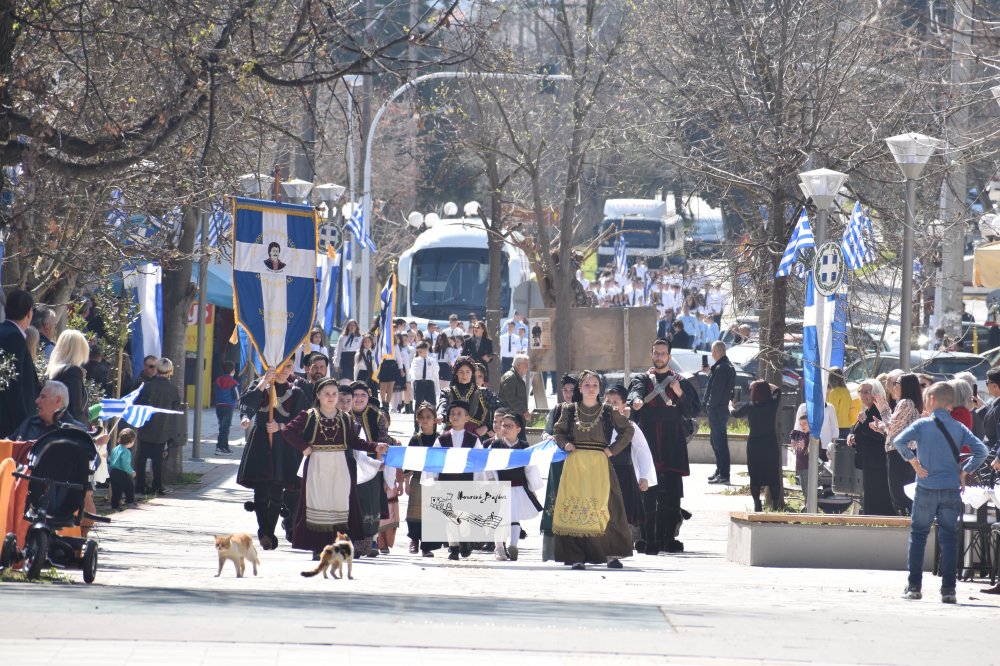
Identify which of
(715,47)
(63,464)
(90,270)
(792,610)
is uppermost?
(715,47)

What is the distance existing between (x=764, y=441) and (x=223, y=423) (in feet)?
32.9

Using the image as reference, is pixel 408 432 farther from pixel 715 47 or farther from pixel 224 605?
pixel 224 605

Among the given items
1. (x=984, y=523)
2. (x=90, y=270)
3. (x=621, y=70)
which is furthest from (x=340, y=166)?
(x=984, y=523)

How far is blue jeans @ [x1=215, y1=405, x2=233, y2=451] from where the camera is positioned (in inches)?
960

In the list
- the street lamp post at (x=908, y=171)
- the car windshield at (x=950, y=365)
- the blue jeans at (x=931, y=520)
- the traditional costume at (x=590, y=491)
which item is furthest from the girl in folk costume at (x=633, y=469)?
the car windshield at (x=950, y=365)

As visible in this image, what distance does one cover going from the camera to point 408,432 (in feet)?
92.1

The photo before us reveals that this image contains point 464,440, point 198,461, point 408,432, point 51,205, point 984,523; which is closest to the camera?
point 984,523

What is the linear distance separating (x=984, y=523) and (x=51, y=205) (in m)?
8.98

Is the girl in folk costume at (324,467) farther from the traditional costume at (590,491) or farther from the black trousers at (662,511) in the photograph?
the black trousers at (662,511)

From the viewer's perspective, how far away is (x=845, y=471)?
16.6 metres

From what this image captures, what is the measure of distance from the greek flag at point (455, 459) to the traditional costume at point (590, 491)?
1.46ft

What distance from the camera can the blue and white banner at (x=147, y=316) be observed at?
1944 cm

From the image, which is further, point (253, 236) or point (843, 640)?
point (253, 236)

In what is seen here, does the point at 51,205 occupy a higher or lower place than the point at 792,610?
higher
